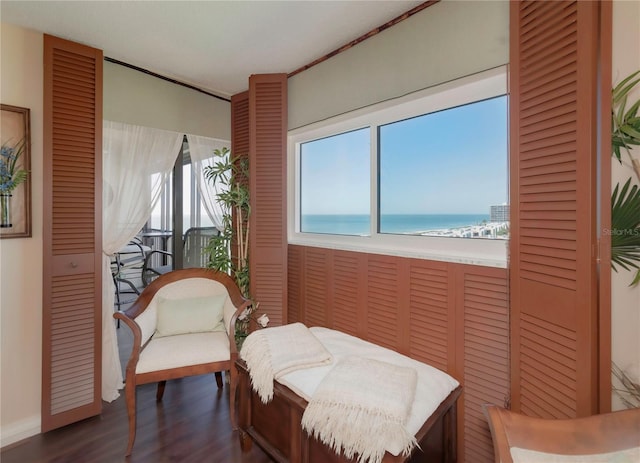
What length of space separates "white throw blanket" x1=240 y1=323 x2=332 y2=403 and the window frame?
70cm

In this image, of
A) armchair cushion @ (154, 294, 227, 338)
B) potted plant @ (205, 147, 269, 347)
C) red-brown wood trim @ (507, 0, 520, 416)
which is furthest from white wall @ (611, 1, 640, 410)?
armchair cushion @ (154, 294, 227, 338)

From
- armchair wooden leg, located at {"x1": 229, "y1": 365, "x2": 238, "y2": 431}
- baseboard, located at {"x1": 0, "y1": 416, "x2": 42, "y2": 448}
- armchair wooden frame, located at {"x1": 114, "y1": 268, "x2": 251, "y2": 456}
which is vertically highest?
armchair wooden frame, located at {"x1": 114, "y1": 268, "x2": 251, "y2": 456}

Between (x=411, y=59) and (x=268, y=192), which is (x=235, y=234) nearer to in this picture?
(x=268, y=192)

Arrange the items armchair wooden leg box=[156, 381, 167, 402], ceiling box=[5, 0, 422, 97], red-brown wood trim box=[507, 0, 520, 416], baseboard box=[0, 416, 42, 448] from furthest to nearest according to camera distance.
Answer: armchair wooden leg box=[156, 381, 167, 402] → baseboard box=[0, 416, 42, 448] → ceiling box=[5, 0, 422, 97] → red-brown wood trim box=[507, 0, 520, 416]

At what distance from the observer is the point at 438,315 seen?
1.62 m

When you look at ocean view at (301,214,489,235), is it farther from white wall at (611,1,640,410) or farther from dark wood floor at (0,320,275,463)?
dark wood floor at (0,320,275,463)

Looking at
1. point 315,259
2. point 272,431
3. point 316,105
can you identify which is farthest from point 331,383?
point 316,105

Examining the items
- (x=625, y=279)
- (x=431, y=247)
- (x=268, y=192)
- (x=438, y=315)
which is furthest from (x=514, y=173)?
(x=268, y=192)

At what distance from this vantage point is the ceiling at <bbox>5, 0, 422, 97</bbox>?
1.65 meters

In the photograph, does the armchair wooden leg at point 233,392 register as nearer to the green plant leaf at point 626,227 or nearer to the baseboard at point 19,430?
the baseboard at point 19,430

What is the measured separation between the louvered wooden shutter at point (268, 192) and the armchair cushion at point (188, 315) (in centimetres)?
35

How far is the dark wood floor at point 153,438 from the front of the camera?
5.44 ft

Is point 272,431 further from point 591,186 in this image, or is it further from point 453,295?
point 591,186

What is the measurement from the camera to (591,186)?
0.97 m
